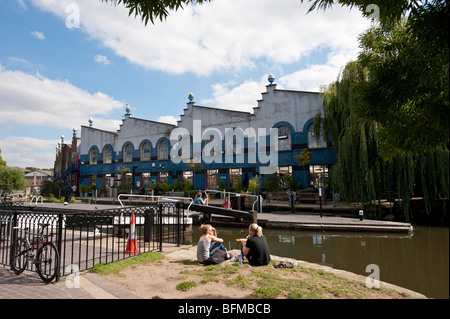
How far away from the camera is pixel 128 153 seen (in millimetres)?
34312

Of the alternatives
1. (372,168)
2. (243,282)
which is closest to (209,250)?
(243,282)

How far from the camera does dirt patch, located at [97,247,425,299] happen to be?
4.41 m

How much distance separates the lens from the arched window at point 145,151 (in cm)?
3275

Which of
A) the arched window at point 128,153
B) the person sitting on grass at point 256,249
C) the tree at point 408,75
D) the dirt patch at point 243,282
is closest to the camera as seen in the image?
the tree at point 408,75

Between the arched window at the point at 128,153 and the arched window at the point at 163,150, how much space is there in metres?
4.42

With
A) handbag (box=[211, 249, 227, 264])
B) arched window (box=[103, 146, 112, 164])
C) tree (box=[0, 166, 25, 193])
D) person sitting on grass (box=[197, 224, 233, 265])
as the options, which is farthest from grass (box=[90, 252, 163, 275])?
tree (box=[0, 166, 25, 193])

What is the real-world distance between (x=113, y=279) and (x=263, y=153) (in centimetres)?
2065

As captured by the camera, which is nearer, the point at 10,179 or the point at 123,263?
the point at 123,263

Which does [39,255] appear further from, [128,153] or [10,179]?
[10,179]

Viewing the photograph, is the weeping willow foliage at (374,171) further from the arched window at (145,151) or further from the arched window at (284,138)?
the arched window at (145,151)

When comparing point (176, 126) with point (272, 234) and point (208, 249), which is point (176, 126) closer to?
point (272, 234)

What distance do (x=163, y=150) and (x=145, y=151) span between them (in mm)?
2787

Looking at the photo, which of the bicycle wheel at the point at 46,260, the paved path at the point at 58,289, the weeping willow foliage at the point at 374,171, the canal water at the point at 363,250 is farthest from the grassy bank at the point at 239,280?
the weeping willow foliage at the point at 374,171
